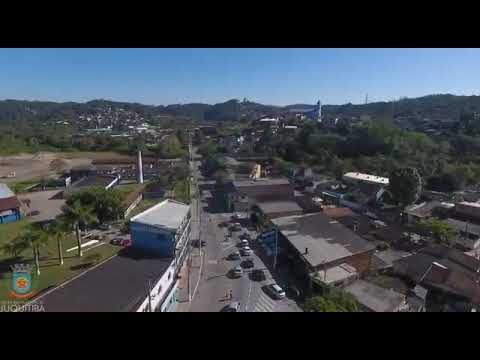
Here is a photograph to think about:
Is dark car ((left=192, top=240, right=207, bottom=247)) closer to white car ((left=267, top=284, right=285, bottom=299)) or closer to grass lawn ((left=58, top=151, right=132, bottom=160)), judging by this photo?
white car ((left=267, top=284, right=285, bottom=299))

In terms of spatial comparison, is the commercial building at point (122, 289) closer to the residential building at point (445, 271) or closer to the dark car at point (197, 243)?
the dark car at point (197, 243)

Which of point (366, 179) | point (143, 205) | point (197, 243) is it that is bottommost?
point (197, 243)

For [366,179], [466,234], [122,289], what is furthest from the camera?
[366,179]

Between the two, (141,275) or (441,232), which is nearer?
(141,275)

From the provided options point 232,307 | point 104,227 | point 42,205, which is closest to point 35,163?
point 42,205

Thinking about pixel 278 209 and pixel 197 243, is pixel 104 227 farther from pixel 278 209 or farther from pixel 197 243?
pixel 278 209

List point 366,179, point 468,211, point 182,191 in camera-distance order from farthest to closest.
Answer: point 366,179 < point 182,191 < point 468,211
